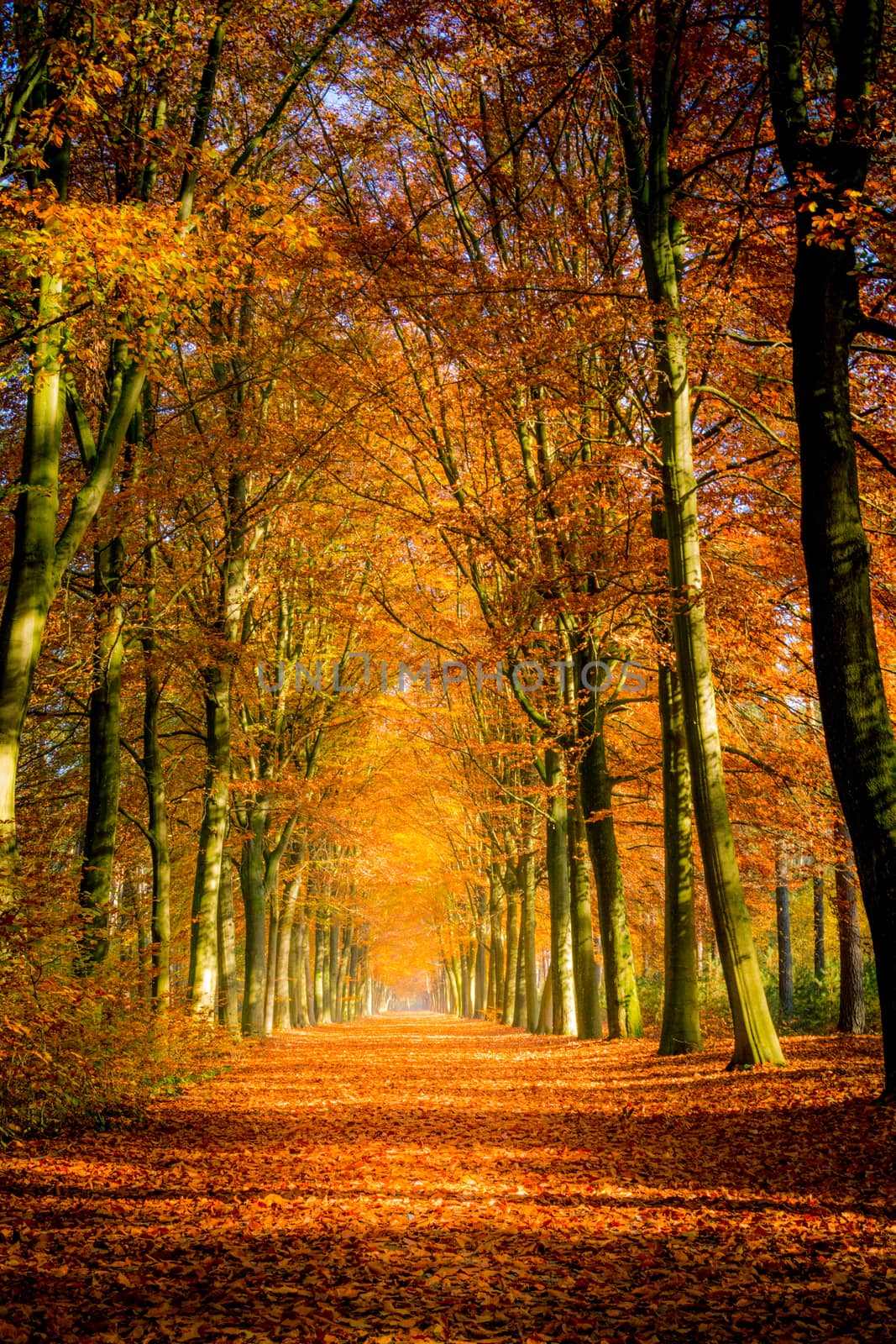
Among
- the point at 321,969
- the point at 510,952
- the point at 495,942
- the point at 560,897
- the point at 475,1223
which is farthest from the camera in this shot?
the point at 321,969

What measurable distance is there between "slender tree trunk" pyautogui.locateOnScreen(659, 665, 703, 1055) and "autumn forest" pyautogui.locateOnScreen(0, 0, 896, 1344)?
7 centimetres

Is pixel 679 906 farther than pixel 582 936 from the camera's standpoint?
No

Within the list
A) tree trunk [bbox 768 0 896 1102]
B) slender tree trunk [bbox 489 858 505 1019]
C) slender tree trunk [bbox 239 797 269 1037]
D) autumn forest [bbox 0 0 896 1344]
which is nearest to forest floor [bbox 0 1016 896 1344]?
autumn forest [bbox 0 0 896 1344]

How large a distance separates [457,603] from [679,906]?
11.6 m

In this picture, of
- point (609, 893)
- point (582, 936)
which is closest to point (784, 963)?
point (582, 936)

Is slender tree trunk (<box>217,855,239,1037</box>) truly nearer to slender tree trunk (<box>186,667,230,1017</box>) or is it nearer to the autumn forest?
the autumn forest

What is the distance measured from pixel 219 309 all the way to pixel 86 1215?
15.4 metres

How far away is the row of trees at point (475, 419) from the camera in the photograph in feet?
24.6

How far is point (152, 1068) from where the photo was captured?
9.46 meters

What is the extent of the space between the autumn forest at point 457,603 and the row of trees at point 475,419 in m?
0.08

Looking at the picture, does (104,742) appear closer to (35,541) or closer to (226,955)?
(35,541)

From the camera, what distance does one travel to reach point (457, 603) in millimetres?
22078
